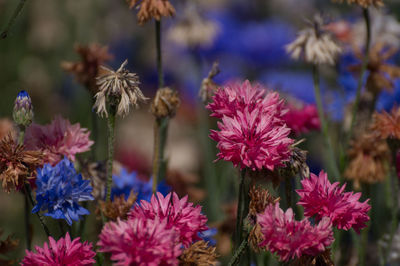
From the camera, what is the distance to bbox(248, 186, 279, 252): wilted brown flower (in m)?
0.62

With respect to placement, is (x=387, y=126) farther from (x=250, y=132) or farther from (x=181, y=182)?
(x=181, y=182)

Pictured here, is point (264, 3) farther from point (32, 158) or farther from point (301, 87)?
point (32, 158)

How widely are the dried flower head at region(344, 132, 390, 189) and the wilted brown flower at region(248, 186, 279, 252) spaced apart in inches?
10.8

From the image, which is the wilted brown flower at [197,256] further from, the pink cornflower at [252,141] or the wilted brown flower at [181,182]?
the wilted brown flower at [181,182]

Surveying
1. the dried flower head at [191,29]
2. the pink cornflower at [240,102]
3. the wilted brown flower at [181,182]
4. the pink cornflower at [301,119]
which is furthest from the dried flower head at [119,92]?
the dried flower head at [191,29]

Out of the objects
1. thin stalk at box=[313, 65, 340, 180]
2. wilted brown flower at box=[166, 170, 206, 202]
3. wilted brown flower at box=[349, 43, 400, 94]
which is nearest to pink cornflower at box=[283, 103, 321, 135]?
thin stalk at box=[313, 65, 340, 180]

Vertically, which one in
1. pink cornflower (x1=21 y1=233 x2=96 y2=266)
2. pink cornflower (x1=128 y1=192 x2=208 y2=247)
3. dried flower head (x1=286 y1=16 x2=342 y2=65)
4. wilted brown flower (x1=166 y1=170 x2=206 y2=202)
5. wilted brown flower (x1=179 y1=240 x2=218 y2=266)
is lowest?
pink cornflower (x1=21 y1=233 x2=96 y2=266)

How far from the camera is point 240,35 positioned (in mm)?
2287

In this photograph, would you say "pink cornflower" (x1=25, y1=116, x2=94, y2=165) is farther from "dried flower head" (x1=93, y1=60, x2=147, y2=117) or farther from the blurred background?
the blurred background

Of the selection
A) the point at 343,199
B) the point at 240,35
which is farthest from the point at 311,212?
the point at 240,35

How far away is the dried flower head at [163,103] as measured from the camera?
815 mm

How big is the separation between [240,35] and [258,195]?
171 cm

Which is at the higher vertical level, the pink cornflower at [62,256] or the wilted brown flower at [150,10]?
the wilted brown flower at [150,10]

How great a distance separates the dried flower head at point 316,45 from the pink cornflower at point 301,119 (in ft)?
0.23
